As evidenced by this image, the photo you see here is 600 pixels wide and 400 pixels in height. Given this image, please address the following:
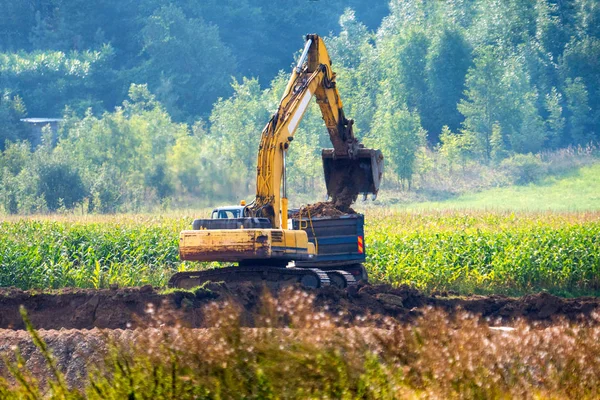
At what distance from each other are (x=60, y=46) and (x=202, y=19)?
11143 millimetres

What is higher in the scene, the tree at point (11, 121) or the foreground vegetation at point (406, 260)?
the tree at point (11, 121)

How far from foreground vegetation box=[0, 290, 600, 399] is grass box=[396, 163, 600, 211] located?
4321 cm

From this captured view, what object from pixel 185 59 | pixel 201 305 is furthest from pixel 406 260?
pixel 185 59

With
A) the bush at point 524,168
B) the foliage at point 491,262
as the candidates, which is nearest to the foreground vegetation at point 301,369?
the foliage at point 491,262

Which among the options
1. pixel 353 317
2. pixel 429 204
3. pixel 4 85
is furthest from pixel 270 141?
pixel 4 85

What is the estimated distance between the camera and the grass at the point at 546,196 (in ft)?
168

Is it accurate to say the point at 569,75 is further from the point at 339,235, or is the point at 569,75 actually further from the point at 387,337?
the point at 387,337

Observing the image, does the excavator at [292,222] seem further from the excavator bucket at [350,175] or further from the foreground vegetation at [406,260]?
the foreground vegetation at [406,260]

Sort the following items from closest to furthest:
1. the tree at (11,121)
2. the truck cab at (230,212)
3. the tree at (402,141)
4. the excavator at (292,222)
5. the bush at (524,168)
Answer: the excavator at (292,222) < the truck cab at (230,212) < the tree at (402,141) < the bush at (524,168) < the tree at (11,121)

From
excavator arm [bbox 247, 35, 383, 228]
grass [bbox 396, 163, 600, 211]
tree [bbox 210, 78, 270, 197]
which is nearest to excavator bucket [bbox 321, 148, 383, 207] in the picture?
excavator arm [bbox 247, 35, 383, 228]

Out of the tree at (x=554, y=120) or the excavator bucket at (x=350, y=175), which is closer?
the excavator bucket at (x=350, y=175)

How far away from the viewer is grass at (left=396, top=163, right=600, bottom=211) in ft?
168

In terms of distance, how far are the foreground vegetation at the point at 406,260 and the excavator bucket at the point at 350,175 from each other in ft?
9.27

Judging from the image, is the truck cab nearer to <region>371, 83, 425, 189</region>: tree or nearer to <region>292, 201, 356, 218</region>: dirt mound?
<region>292, 201, 356, 218</region>: dirt mound
